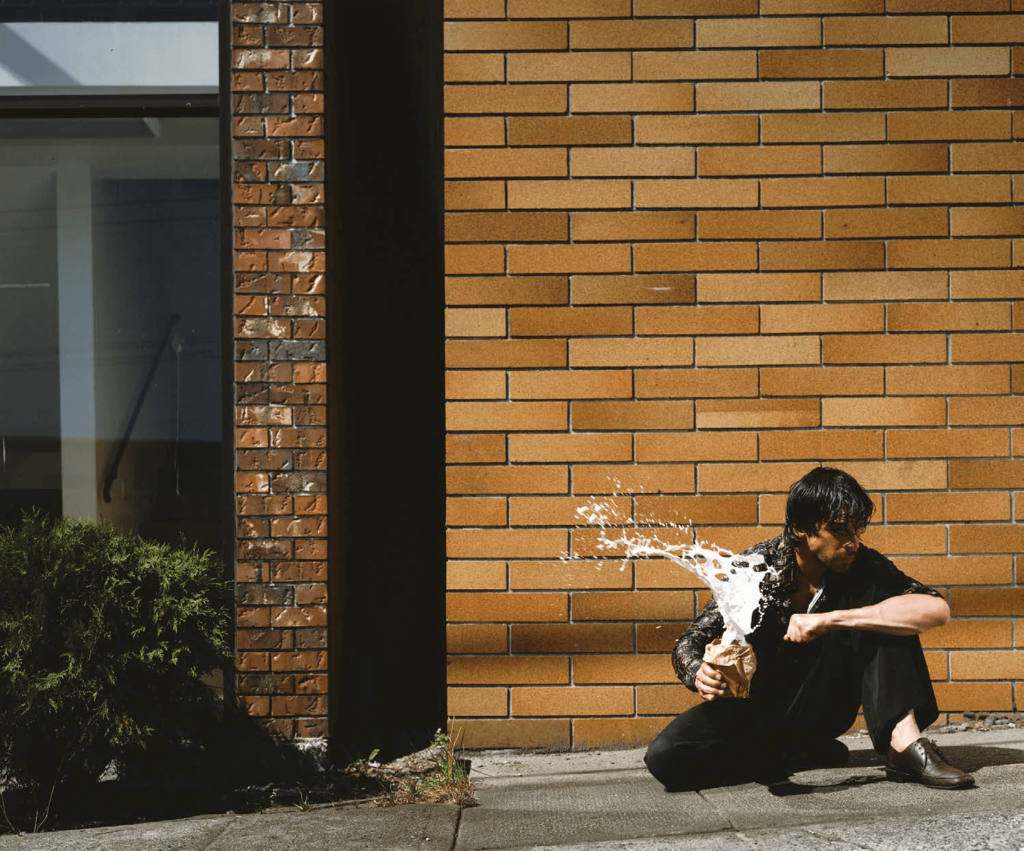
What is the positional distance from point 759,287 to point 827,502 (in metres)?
1.31

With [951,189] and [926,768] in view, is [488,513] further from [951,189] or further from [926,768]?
[951,189]

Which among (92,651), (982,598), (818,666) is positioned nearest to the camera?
(818,666)

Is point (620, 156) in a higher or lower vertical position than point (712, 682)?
higher

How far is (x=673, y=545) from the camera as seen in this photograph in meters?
4.11

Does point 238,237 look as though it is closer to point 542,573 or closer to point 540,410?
point 540,410

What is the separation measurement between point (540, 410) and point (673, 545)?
0.77m

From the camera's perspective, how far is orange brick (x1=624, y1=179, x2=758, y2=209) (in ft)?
13.6

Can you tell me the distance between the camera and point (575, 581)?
13.5 feet

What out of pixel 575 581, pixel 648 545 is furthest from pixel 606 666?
pixel 648 545

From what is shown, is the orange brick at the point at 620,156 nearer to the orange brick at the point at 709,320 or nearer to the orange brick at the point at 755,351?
the orange brick at the point at 709,320

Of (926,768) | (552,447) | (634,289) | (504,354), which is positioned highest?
(634,289)

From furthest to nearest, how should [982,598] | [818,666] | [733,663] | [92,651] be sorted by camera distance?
[982,598], [92,651], [818,666], [733,663]

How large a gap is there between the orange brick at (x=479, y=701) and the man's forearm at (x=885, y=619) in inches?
55.3

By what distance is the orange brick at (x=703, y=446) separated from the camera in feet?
13.5
